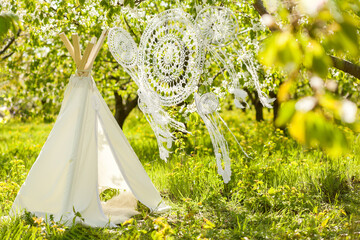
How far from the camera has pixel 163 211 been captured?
150 inches

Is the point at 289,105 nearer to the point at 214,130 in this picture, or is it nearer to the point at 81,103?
the point at 214,130

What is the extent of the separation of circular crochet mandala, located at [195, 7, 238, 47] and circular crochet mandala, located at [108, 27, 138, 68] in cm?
69

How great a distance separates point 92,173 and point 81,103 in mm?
663

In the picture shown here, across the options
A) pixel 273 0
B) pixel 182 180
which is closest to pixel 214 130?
pixel 182 180

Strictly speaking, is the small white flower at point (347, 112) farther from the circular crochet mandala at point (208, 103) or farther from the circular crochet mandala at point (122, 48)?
the circular crochet mandala at point (122, 48)

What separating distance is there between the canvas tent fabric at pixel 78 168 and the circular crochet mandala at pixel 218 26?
1.20 metres

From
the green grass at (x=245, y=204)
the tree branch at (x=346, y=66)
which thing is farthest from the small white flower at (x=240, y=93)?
the green grass at (x=245, y=204)

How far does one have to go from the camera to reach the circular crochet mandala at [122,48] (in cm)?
367

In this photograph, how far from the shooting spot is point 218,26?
11.4ft

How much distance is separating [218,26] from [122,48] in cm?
94

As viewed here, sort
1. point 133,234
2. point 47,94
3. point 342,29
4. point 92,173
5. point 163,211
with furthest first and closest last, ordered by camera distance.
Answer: point 47,94, point 163,211, point 92,173, point 133,234, point 342,29

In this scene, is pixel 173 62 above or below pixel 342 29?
below

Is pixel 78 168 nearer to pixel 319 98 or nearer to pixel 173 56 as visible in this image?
pixel 173 56

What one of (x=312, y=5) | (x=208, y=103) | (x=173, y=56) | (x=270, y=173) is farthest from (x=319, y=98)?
(x=270, y=173)
